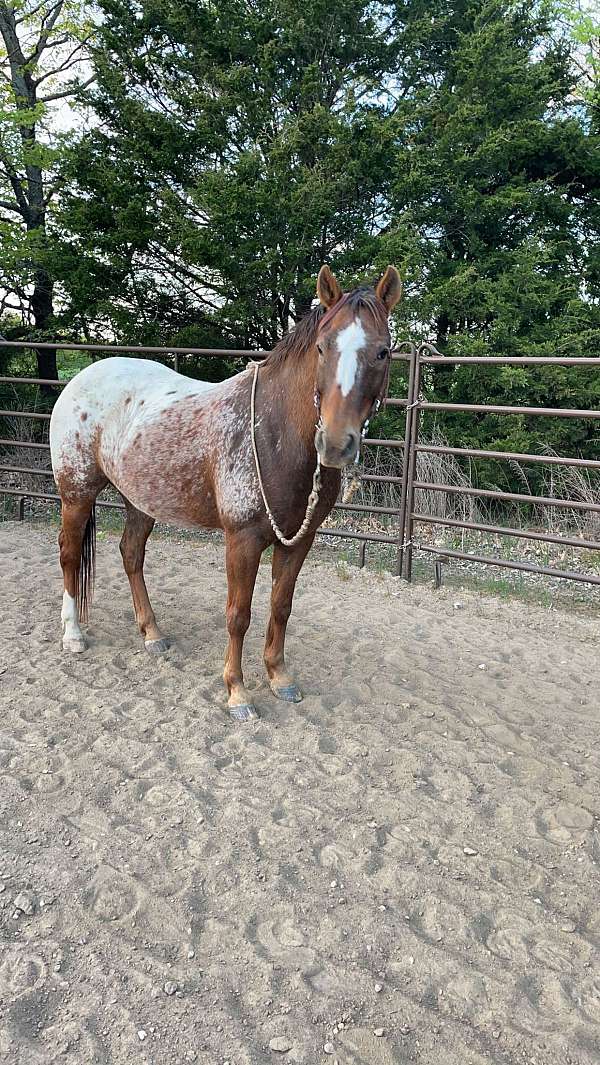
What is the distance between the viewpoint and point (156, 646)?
3246mm

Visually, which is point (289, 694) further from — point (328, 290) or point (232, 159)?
point (232, 159)

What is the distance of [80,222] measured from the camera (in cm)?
620

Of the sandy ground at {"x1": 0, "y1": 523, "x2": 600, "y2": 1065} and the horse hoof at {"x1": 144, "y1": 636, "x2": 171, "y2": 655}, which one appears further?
the horse hoof at {"x1": 144, "y1": 636, "x2": 171, "y2": 655}

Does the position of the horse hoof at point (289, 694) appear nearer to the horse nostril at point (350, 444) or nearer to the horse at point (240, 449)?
the horse at point (240, 449)

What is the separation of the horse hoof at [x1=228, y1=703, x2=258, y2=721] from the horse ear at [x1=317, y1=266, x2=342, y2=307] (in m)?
1.64

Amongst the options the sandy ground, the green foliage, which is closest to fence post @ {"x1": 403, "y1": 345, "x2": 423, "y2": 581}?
the sandy ground

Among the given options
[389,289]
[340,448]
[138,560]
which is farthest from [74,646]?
[389,289]

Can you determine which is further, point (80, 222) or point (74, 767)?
point (80, 222)

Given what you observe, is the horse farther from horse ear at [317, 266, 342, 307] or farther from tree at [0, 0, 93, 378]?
tree at [0, 0, 93, 378]

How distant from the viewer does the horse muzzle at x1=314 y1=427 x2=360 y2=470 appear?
199cm

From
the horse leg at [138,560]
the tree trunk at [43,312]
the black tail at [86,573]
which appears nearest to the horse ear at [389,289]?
the horse leg at [138,560]

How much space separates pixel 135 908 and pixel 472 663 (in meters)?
2.13

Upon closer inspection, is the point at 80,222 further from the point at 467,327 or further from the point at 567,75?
the point at 567,75

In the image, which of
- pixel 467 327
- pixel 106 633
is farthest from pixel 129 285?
pixel 106 633
